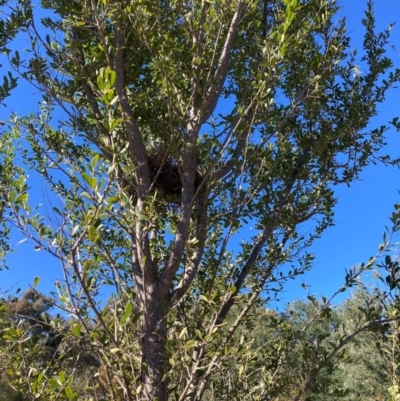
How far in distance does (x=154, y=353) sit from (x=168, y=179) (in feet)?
5.38

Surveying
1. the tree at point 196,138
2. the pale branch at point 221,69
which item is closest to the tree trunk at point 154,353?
the tree at point 196,138

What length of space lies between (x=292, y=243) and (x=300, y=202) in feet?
1.32

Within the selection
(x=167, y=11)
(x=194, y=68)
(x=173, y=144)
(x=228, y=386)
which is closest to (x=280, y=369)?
(x=228, y=386)

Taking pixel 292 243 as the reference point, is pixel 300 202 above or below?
above

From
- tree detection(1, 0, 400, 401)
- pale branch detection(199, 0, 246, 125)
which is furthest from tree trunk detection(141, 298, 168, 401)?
pale branch detection(199, 0, 246, 125)

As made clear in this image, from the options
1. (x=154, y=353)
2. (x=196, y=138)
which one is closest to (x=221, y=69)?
(x=196, y=138)

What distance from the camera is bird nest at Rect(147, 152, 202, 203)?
11.7 feet

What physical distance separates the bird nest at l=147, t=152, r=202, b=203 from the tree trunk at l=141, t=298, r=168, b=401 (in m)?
1.18

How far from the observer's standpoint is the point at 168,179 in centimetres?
366

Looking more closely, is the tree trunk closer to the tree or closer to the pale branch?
the tree

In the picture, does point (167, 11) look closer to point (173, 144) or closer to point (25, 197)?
point (173, 144)

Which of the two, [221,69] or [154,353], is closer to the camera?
[154,353]

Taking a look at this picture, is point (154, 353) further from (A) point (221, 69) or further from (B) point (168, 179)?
(A) point (221, 69)

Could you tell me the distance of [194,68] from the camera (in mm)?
3006
